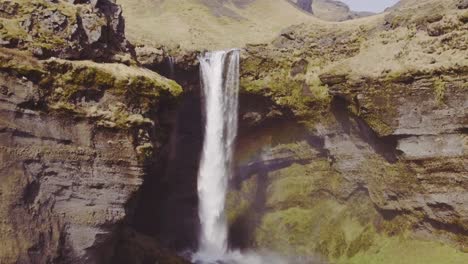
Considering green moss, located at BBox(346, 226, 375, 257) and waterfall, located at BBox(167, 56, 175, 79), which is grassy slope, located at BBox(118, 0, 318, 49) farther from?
green moss, located at BBox(346, 226, 375, 257)

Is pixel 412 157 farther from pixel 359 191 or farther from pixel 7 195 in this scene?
pixel 7 195

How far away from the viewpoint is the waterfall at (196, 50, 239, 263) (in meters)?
42.8

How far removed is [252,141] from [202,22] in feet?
171

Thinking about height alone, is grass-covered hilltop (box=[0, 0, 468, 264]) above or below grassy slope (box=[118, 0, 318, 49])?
below

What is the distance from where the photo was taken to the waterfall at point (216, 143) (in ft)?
140

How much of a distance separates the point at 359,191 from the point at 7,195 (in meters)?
26.0

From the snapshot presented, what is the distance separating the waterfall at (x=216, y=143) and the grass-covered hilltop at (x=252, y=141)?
78cm

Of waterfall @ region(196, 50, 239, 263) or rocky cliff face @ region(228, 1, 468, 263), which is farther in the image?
waterfall @ region(196, 50, 239, 263)

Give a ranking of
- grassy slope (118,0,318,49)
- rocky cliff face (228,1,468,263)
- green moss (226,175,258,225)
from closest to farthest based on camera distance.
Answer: rocky cliff face (228,1,468,263) < green moss (226,175,258,225) < grassy slope (118,0,318,49)

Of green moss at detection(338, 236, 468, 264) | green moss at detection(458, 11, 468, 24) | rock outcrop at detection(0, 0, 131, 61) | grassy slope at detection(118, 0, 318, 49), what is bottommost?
green moss at detection(338, 236, 468, 264)

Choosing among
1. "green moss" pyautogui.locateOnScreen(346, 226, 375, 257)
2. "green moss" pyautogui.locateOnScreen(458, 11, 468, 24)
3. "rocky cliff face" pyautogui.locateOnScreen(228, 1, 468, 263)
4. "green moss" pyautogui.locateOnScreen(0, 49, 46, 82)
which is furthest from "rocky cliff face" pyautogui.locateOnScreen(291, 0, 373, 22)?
"green moss" pyautogui.locateOnScreen(0, 49, 46, 82)

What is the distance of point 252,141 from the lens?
44312 millimetres

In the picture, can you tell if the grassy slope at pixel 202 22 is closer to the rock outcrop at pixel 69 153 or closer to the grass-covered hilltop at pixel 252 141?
the grass-covered hilltop at pixel 252 141

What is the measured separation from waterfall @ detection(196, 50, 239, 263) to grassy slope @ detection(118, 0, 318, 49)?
33.3 meters
